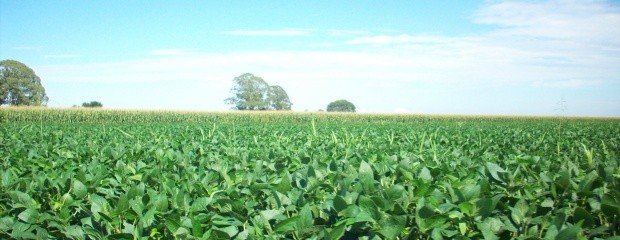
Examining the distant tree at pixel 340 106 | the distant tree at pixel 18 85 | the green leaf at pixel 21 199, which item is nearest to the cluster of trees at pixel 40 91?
the distant tree at pixel 18 85

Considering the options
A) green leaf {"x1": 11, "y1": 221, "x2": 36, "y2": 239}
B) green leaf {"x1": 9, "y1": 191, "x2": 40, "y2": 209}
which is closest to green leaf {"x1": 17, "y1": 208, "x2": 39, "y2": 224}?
green leaf {"x1": 11, "y1": 221, "x2": 36, "y2": 239}

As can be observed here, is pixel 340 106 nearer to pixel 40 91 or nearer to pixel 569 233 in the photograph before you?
pixel 40 91

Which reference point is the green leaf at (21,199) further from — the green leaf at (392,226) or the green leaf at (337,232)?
the green leaf at (392,226)

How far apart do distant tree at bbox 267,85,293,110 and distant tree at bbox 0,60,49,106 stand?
43976 mm

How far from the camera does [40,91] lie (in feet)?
231

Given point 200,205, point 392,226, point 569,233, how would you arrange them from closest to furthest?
1. point 569,233
2. point 392,226
3. point 200,205

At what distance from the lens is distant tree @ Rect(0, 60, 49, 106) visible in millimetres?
66250

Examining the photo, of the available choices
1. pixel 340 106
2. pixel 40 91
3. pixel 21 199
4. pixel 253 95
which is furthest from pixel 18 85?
pixel 21 199

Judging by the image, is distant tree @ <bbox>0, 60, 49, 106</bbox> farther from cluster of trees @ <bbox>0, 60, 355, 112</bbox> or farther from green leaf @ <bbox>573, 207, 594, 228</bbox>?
green leaf @ <bbox>573, 207, 594, 228</bbox>

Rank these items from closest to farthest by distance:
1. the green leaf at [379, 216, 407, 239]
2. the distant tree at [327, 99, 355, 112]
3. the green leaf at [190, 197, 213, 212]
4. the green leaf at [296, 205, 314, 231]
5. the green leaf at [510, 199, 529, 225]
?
the green leaf at [379, 216, 407, 239] → the green leaf at [296, 205, 314, 231] → the green leaf at [510, 199, 529, 225] → the green leaf at [190, 197, 213, 212] → the distant tree at [327, 99, 355, 112]

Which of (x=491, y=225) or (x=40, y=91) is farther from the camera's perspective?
(x=40, y=91)

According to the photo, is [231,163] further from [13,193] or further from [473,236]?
[473,236]

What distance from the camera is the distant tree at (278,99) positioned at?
302 ft

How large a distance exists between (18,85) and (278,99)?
162 feet
